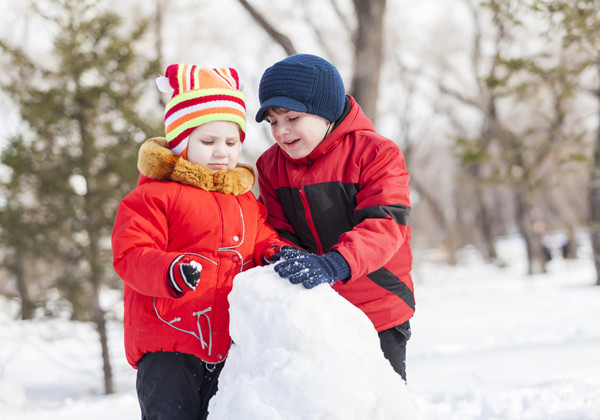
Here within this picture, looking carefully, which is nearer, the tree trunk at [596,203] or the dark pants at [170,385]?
the dark pants at [170,385]

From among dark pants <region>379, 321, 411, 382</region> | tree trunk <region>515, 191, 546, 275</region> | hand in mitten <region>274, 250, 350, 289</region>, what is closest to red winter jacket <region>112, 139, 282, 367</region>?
hand in mitten <region>274, 250, 350, 289</region>

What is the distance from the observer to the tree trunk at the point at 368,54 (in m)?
6.57

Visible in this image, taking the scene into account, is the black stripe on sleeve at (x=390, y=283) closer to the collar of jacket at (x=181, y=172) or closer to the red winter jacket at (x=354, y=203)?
the red winter jacket at (x=354, y=203)

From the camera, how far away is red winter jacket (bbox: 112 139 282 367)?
1.93m

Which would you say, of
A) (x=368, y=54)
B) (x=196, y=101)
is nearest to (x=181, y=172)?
(x=196, y=101)

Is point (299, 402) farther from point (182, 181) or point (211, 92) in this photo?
point (211, 92)

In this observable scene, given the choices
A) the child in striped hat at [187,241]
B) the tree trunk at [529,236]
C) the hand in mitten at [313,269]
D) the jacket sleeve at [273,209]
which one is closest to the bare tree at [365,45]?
the jacket sleeve at [273,209]

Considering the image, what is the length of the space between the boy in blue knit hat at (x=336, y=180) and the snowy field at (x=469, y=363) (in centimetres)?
133

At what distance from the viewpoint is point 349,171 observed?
2.14m

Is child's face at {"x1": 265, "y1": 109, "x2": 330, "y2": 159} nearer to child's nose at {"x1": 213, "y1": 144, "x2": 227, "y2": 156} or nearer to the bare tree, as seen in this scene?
child's nose at {"x1": 213, "y1": 144, "x2": 227, "y2": 156}

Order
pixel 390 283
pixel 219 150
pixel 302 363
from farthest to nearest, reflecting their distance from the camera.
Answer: pixel 390 283 → pixel 219 150 → pixel 302 363

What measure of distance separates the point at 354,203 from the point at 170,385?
100cm

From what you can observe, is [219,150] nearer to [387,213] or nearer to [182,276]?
[182,276]

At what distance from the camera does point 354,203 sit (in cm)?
216
